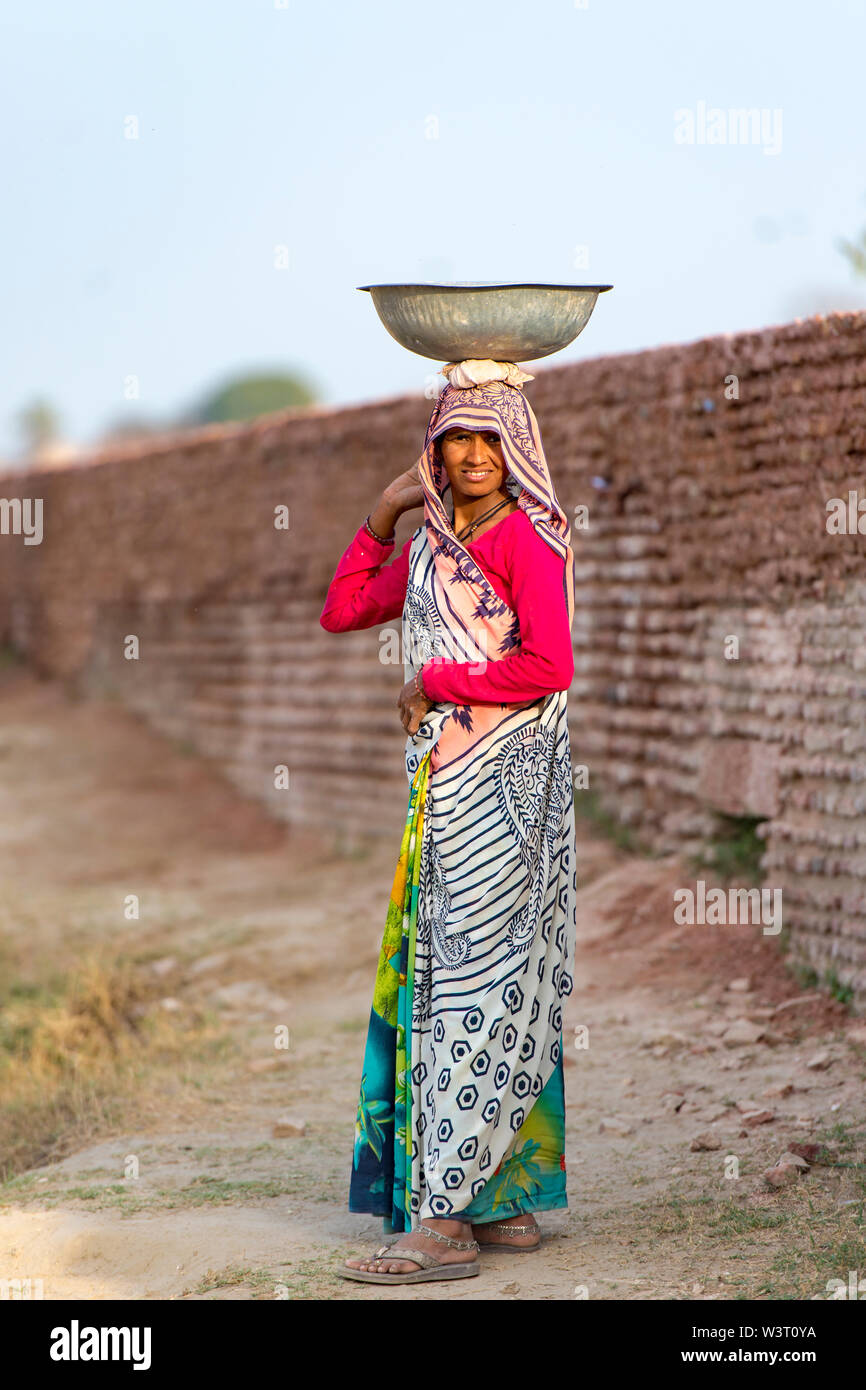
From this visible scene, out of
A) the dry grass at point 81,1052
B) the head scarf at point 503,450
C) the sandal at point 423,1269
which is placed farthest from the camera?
the dry grass at point 81,1052

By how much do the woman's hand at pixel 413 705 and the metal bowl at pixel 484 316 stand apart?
77 centimetres

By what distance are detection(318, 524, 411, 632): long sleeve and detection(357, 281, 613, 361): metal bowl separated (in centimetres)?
50

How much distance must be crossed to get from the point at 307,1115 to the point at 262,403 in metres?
51.2

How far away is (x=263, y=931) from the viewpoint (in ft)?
25.8

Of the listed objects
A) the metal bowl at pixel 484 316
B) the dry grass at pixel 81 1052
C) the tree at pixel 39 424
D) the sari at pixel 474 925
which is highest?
the tree at pixel 39 424

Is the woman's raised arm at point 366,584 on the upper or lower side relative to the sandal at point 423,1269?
upper

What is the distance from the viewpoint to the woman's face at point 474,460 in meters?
3.34

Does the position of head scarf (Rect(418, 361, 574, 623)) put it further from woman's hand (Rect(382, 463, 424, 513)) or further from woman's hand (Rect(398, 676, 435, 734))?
woman's hand (Rect(398, 676, 435, 734))

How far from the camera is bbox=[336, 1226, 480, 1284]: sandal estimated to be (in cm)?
320

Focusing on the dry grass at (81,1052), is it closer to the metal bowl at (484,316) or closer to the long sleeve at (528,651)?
the long sleeve at (528,651)

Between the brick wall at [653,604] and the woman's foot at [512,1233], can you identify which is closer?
the woman's foot at [512,1233]

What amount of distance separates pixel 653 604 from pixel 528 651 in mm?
3548

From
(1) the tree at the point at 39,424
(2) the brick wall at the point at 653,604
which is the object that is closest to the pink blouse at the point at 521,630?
(2) the brick wall at the point at 653,604

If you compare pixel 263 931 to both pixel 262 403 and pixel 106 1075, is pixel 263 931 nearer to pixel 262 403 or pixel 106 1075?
pixel 106 1075
